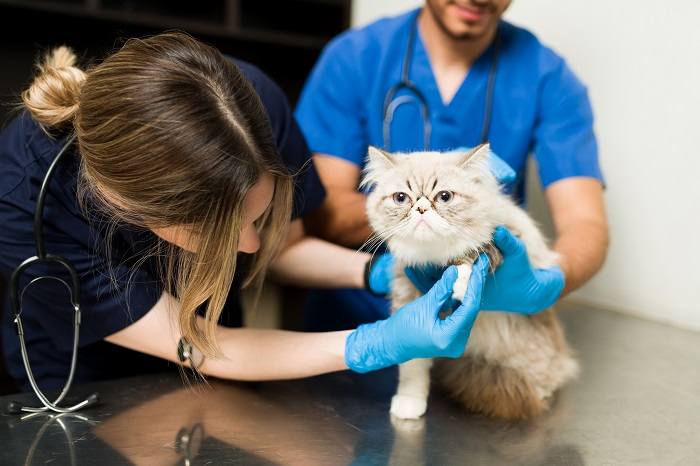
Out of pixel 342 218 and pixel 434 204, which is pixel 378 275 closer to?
pixel 342 218

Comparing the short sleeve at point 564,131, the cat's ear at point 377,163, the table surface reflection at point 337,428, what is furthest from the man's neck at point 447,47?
the table surface reflection at point 337,428

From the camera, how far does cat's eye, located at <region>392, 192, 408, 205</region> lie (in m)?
1.06

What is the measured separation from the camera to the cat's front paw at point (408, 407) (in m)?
1.12

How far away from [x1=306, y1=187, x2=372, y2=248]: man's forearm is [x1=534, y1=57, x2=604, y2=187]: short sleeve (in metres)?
0.47

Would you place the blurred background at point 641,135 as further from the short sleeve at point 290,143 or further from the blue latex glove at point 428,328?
the blue latex glove at point 428,328

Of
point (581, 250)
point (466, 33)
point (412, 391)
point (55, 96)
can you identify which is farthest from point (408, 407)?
point (466, 33)

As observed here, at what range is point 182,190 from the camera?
935 mm

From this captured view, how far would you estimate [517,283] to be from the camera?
1115 millimetres

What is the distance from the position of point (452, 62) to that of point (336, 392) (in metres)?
0.94

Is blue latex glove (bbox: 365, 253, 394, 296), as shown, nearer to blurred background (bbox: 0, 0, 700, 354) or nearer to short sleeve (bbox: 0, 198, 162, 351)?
short sleeve (bbox: 0, 198, 162, 351)

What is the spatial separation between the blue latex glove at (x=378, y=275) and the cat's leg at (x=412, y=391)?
0.94 feet

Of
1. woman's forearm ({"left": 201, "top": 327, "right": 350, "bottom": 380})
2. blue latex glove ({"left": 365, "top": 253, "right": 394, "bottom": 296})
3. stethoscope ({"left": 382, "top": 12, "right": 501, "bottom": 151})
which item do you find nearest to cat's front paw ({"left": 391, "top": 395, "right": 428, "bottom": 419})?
woman's forearm ({"left": 201, "top": 327, "right": 350, "bottom": 380})

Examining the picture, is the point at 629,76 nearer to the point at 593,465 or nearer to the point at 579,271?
the point at 579,271

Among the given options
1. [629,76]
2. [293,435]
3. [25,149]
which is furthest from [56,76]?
[629,76]
